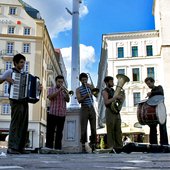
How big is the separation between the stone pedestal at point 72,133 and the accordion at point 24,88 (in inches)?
143

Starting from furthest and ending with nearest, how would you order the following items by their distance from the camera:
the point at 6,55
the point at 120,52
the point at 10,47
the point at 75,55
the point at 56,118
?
the point at 10,47 → the point at 6,55 → the point at 120,52 → the point at 75,55 → the point at 56,118

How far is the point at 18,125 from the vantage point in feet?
18.9

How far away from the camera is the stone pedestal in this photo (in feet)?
30.2

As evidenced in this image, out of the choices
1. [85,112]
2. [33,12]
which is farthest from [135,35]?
[85,112]

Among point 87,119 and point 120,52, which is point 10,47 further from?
point 87,119

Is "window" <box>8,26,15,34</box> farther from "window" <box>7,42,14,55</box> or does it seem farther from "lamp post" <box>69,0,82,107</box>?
"lamp post" <box>69,0,82,107</box>

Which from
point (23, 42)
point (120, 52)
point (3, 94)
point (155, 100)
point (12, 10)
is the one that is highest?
point (12, 10)

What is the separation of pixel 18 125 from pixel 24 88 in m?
0.64

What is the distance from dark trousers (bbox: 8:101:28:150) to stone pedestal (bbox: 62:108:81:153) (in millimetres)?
3461

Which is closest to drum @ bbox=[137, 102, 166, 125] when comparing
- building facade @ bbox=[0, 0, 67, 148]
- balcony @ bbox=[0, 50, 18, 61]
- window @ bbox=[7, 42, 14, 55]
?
Answer: building facade @ bbox=[0, 0, 67, 148]

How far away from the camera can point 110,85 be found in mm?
7117

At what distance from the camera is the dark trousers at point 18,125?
570 cm

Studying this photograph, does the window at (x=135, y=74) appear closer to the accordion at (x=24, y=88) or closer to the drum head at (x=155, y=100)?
the drum head at (x=155, y=100)

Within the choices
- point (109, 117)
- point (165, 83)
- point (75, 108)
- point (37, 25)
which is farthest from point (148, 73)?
point (109, 117)
